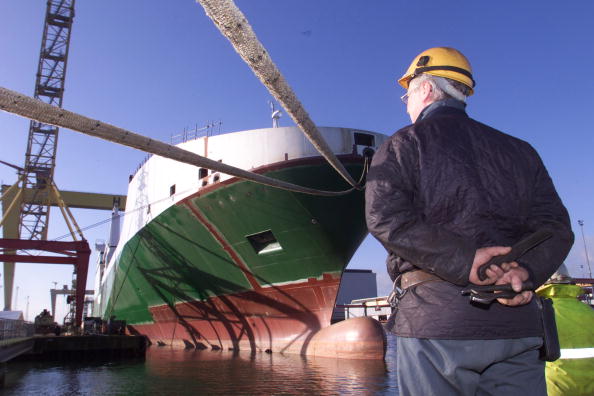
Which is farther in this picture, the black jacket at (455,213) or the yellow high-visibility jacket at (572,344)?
the yellow high-visibility jacket at (572,344)

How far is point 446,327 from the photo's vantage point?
1.46 m

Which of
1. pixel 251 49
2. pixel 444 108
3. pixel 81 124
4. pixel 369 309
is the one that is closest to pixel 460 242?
pixel 444 108

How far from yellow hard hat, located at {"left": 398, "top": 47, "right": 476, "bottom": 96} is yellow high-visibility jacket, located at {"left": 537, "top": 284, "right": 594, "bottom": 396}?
2.01 m

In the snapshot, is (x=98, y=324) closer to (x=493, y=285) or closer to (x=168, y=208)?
(x=168, y=208)

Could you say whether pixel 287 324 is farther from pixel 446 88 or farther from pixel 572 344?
pixel 446 88

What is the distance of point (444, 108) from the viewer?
186 centimetres

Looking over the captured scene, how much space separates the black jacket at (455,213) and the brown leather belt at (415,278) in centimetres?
3

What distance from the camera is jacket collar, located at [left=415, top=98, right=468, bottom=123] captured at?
6.08 ft

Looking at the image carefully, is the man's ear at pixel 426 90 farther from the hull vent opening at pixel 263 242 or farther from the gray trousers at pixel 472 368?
the hull vent opening at pixel 263 242

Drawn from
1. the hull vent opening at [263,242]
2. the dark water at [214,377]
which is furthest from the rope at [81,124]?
the hull vent opening at [263,242]

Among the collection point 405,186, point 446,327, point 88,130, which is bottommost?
point 446,327

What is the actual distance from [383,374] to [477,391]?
859 cm

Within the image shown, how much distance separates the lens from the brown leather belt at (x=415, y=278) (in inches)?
61.2

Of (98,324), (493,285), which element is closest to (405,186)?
(493,285)
